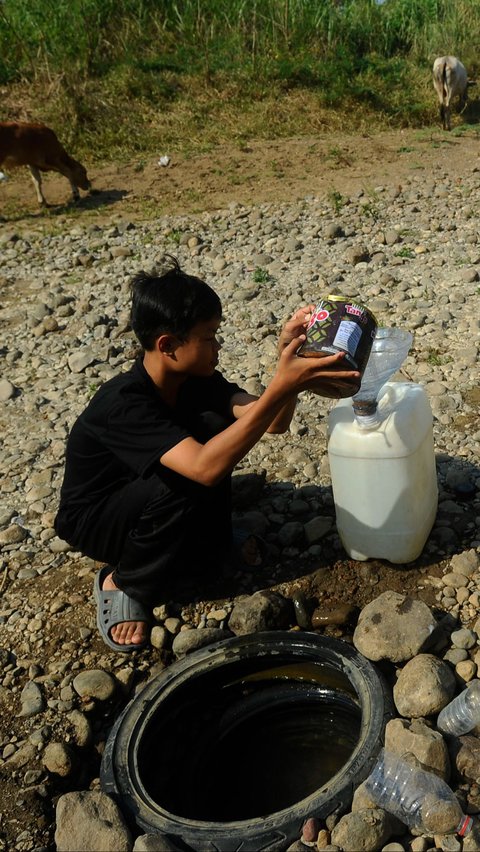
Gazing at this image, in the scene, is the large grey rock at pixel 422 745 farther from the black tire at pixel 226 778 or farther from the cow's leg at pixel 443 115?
the cow's leg at pixel 443 115

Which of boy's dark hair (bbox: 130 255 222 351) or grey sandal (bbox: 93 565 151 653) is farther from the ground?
boy's dark hair (bbox: 130 255 222 351)

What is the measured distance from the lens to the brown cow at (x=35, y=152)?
25.0ft

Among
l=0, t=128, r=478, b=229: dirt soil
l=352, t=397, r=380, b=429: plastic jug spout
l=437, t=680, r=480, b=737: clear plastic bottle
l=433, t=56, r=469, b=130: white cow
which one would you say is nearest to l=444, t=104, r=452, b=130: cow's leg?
l=433, t=56, r=469, b=130: white cow

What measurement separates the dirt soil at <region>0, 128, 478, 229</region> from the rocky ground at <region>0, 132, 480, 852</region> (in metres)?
0.03

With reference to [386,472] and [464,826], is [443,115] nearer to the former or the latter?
[386,472]

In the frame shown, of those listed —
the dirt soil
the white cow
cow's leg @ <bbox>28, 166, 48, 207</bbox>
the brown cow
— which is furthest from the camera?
the white cow

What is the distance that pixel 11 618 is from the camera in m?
2.95

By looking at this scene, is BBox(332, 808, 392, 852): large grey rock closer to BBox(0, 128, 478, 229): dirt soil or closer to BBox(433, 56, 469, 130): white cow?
BBox(0, 128, 478, 229): dirt soil

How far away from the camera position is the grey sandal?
2.75 meters

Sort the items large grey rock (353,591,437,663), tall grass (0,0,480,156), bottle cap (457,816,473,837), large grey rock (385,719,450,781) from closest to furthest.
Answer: bottle cap (457,816,473,837) < large grey rock (385,719,450,781) < large grey rock (353,591,437,663) < tall grass (0,0,480,156)

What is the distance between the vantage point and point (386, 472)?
261 cm

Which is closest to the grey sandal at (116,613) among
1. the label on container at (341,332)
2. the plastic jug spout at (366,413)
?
the plastic jug spout at (366,413)

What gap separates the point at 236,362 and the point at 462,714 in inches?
106

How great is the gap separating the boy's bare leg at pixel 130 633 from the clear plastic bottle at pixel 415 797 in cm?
93
